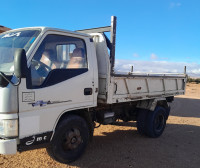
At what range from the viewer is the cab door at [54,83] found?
335 cm

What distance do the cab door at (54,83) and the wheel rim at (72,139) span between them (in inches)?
17.5

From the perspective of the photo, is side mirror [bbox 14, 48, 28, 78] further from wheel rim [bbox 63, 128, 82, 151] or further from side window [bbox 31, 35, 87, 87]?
wheel rim [bbox 63, 128, 82, 151]

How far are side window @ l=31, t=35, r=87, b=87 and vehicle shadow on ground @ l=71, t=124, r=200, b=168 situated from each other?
1863 mm

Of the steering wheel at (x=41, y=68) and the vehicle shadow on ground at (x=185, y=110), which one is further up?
the steering wheel at (x=41, y=68)

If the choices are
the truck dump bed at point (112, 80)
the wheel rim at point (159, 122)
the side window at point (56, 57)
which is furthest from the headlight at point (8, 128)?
the wheel rim at point (159, 122)

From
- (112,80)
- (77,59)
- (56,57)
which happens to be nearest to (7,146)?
(56,57)

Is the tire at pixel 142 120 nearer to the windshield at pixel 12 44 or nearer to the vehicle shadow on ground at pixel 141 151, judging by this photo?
the vehicle shadow on ground at pixel 141 151

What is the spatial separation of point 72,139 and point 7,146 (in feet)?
4.24

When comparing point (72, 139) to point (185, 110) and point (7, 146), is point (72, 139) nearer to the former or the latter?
point (7, 146)

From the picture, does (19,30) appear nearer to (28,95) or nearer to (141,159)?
(28,95)

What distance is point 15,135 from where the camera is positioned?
3.23m

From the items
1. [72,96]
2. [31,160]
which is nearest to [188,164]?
[72,96]

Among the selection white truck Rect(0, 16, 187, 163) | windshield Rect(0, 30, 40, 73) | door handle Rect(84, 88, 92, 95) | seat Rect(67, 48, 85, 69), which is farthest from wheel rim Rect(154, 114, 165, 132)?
windshield Rect(0, 30, 40, 73)

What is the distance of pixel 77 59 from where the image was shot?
4.25 m
